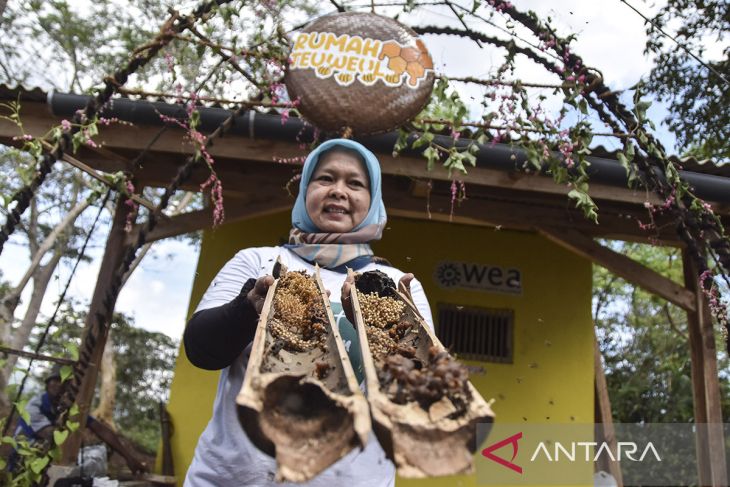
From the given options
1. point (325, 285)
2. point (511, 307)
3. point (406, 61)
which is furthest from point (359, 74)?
point (511, 307)

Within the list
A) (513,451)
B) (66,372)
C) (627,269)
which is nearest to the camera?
(66,372)

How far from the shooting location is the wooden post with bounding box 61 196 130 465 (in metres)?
3.60

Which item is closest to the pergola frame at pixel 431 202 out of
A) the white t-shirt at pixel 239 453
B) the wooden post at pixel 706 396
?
the wooden post at pixel 706 396

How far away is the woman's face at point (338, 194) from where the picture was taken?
192 centimetres

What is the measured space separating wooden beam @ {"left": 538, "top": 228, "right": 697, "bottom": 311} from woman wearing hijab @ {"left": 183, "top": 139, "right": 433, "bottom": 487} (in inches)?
118

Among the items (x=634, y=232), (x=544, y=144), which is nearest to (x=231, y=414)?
(x=544, y=144)

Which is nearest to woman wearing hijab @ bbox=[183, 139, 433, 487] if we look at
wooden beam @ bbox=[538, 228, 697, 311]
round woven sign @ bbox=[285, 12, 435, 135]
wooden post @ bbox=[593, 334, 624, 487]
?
round woven sign @ bbox=[285, 12, 435, 135]

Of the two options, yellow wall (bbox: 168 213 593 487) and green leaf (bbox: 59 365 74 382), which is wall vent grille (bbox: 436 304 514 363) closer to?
yellow wall (bbox: 168 213 593 487)

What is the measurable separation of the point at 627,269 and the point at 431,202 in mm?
1614

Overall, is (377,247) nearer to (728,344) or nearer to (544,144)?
(544,144)

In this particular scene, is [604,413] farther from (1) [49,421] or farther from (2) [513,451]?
(1) [49,421]

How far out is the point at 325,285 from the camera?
5.99ft

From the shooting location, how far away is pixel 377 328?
146 cm

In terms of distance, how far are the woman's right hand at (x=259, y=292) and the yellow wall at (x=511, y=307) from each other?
149 inches
